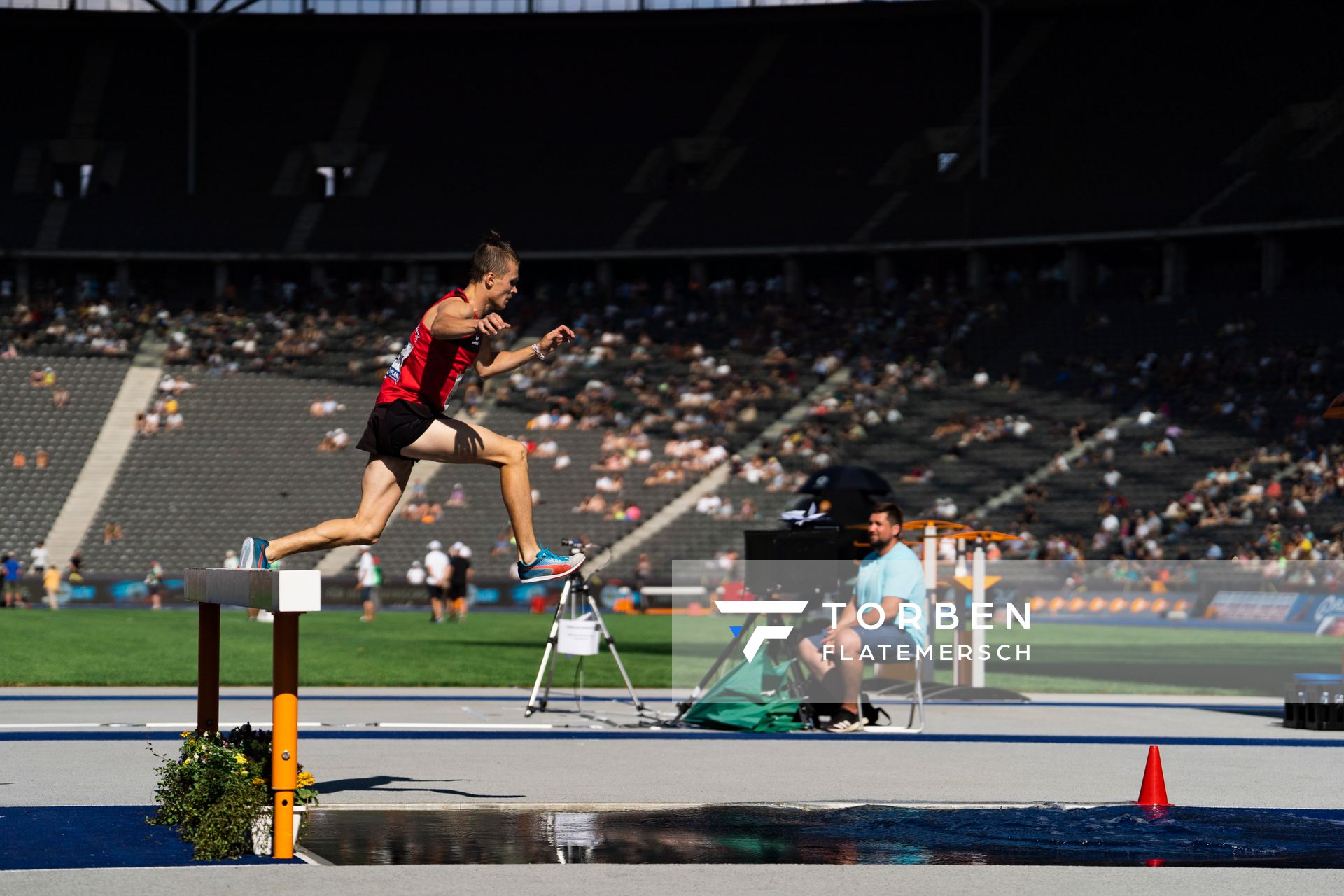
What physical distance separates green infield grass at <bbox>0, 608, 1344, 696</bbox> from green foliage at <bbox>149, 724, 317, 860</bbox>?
23.2 ft

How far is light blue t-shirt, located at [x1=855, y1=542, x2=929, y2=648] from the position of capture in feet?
42.6

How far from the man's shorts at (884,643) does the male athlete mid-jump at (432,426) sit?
5.22 m

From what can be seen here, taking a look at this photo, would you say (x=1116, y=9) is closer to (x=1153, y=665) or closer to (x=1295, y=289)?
(x=1295, y=289)

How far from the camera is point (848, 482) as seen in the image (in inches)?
714

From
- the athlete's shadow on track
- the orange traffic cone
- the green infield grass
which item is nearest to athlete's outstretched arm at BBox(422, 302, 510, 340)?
the athlete's shadow on track

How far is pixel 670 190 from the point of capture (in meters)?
50.0

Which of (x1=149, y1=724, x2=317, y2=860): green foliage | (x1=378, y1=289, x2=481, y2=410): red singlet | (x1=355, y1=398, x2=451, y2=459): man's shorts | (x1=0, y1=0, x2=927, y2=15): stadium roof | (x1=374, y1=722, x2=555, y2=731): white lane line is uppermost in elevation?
(x1=0, y1=0, x2=927, y2=15): stadium roof

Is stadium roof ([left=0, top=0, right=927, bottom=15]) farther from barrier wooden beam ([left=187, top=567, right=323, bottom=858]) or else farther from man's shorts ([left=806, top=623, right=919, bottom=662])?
barrier wooden beam ([left=187, top=567, right=323, bottom=858])

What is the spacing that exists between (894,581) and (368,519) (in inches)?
237

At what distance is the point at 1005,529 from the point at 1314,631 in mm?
16506

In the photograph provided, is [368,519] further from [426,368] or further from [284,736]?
[284,736]

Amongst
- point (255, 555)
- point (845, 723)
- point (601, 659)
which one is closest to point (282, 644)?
point (255, 555)

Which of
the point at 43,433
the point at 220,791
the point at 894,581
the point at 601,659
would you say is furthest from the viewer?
the point at 43,433

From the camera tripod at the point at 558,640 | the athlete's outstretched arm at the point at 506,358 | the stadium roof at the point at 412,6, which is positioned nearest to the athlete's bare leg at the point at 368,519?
the athlete's outstretched arm at the point at 506,358
